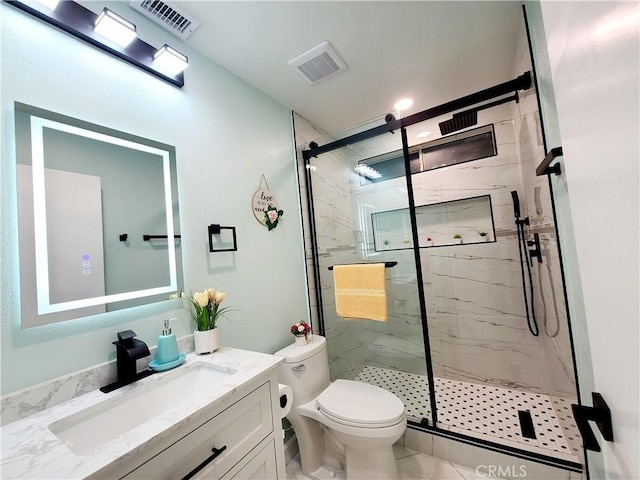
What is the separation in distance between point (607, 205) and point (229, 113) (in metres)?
1.80

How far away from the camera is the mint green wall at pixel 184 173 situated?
854 mm

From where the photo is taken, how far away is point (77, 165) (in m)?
1.02

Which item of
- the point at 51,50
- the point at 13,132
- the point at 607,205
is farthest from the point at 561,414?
the point at 51,50

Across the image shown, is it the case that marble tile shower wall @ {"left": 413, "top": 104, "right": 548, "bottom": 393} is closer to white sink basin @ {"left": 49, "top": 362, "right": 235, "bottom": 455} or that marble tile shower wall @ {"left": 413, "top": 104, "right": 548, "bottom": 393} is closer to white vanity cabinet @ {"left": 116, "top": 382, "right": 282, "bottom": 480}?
white vanity cabinet @ {"left": 116, "top": 382, "right": 282, "bottom": 480}

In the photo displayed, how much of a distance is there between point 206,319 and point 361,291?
102 centimetres

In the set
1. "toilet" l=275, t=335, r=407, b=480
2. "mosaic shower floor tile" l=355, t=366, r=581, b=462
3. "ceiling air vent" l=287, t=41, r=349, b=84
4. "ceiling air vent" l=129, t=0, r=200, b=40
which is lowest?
"mosaic shower floor tile" l=355, t=366, r=581, b=462

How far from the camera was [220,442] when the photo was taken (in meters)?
0.82

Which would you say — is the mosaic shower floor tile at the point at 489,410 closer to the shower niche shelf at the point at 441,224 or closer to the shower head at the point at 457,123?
the shower niche shelf at the point at 441,224

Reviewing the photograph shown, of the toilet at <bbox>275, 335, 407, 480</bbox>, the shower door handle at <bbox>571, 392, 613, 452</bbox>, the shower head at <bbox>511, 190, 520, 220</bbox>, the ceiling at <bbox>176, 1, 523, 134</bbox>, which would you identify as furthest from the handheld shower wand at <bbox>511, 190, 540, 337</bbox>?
the shower door handle at <bbox>571, 392, 613, 452</bbox>

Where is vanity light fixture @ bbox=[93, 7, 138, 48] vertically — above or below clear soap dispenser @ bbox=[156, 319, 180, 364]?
above

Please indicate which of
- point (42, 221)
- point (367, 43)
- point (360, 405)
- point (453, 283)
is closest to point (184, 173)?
point (42, 221)

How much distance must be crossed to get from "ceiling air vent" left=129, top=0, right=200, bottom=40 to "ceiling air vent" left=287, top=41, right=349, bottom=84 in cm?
57

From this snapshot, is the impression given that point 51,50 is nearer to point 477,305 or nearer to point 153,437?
point 153,437

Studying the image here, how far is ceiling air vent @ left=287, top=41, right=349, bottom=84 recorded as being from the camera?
155cm
